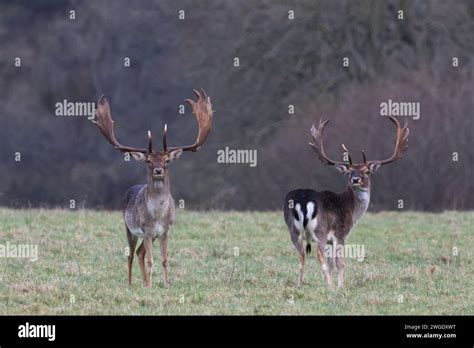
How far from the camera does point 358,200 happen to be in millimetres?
12938

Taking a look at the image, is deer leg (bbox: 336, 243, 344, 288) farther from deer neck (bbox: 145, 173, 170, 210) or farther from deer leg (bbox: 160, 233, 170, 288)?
deer neck (bbox: 145, 173, 170, 210)

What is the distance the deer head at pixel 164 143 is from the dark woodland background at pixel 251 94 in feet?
37.5

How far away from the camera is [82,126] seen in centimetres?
3359

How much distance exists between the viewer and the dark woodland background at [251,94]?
2650cm

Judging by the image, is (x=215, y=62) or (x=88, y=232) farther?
(x=215, y=62)

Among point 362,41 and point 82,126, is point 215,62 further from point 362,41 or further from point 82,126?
point 82,126

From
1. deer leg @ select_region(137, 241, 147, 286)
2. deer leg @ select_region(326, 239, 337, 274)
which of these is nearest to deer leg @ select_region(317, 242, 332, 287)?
deer leg @ select_region(326, 239, 337, 274)

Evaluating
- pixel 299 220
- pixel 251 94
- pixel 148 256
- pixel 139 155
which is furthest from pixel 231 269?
pixel 251 94

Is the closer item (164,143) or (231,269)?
(164,143)

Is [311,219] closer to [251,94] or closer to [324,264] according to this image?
[324,264]

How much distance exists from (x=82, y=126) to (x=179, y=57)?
4.44 m

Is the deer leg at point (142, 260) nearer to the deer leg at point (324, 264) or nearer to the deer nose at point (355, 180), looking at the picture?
the deer leg at point (324, 264)

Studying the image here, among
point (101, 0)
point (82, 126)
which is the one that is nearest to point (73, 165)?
point (82, 126)

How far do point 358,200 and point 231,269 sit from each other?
1.73 meters
